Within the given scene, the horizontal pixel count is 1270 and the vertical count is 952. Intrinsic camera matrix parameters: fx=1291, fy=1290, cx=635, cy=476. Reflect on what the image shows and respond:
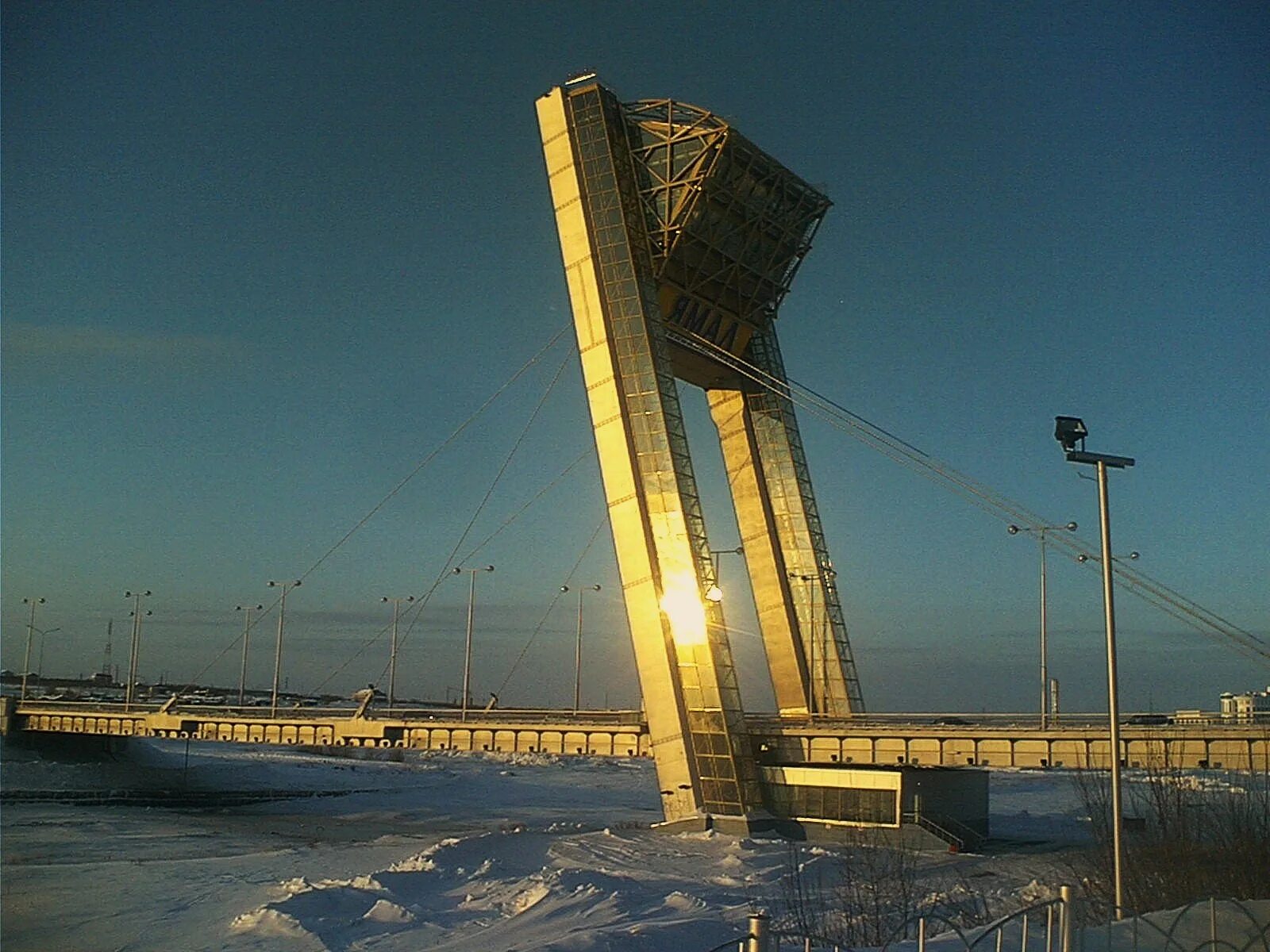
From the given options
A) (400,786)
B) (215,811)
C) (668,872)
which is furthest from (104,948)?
(400,786)

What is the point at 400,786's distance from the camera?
98.6 m

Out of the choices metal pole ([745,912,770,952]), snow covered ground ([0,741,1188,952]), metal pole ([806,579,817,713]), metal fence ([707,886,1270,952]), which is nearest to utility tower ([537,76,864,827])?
metal pole ([806,579,817,713])

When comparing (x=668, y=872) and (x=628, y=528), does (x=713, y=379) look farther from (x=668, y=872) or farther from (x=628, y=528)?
(x=668, y=872)

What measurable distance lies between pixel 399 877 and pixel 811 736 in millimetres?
15798

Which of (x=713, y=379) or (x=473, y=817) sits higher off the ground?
(x=713, y=379)

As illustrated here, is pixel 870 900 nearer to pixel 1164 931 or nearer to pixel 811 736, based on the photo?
pixel 1164 931

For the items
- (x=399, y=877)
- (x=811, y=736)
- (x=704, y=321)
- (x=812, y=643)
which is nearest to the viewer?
(x=399, y=877)

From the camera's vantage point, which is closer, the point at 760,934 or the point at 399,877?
the point at 760,934

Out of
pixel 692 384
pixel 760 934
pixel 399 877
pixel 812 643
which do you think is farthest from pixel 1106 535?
pixel 692 384

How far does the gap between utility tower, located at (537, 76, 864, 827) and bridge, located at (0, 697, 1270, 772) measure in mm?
3173

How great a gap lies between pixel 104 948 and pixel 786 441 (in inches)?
1205

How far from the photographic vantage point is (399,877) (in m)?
32.1

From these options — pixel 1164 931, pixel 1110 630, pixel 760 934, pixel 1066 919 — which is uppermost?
pixel 1110 630

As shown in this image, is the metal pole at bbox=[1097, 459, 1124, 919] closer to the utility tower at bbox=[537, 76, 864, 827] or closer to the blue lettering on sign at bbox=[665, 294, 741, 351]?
the utility tower at bbox=[537, 76, 864, 827]
